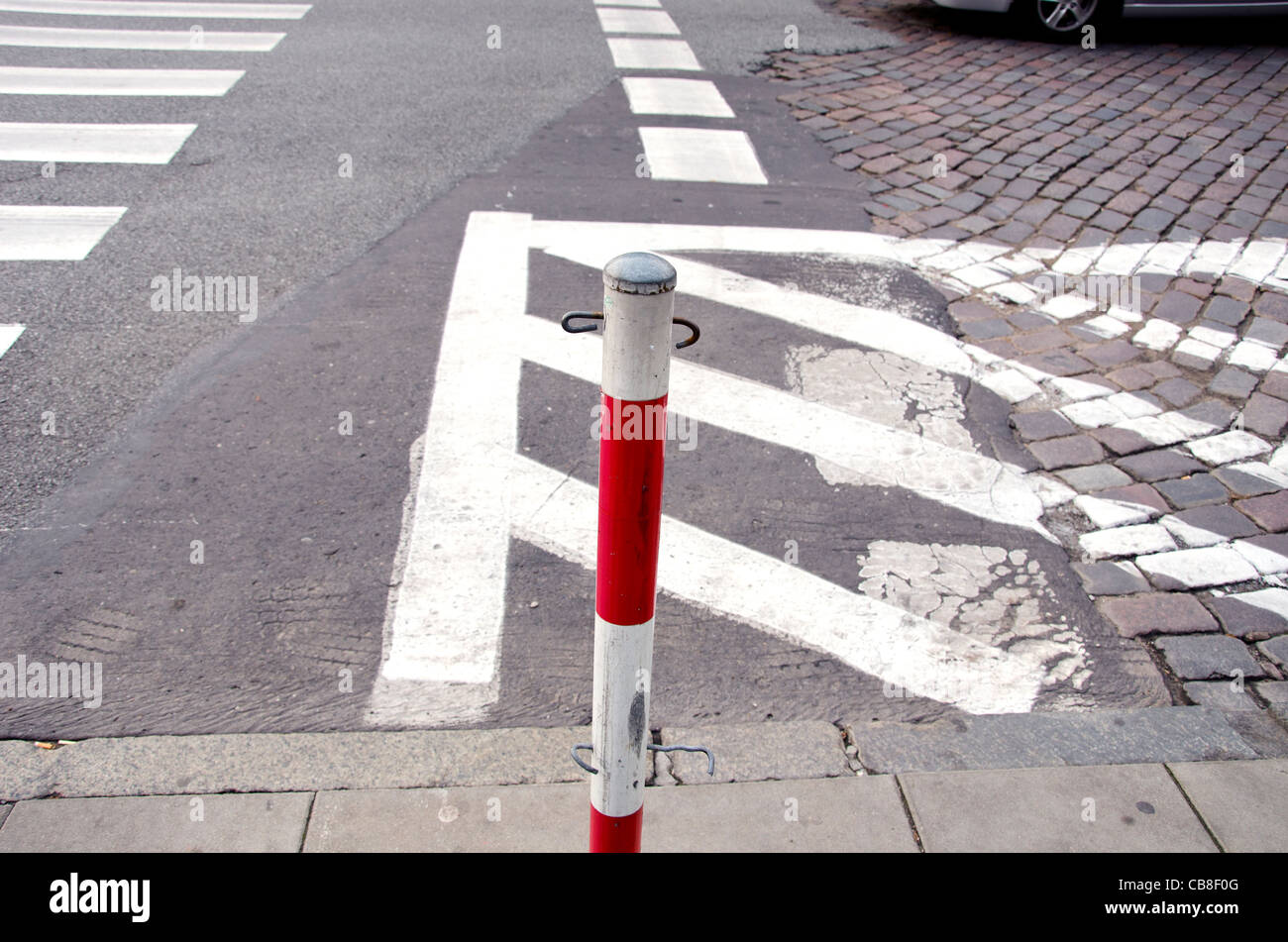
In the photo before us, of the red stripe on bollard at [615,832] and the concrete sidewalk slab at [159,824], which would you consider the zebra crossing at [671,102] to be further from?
the red stripe on bollard at [615,832]

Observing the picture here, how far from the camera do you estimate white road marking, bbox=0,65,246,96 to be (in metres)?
8.75

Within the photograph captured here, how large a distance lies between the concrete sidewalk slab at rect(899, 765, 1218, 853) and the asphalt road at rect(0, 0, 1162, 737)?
1.17ft

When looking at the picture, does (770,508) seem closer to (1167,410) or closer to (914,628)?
(914,628)

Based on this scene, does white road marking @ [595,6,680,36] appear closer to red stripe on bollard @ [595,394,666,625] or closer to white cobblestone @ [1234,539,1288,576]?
white cobblestone @ [1234,539,1288,576]

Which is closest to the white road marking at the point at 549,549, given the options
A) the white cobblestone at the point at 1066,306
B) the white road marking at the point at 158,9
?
the white cobblestone at the point at 1066,306

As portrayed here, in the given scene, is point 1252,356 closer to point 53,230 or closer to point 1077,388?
point 1077,388

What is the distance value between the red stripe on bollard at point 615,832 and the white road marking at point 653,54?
9029 millimetres

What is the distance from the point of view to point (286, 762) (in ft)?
10.4

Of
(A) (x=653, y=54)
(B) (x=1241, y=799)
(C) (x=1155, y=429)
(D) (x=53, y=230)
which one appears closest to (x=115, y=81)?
(D) (x=53, y=230)

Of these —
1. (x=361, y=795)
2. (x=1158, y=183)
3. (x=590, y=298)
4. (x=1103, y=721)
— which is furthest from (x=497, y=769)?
(x=1158, y=183)

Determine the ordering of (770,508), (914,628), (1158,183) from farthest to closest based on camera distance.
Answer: (1158,183) → (770,508) → (914,628)

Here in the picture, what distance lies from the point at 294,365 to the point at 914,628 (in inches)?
135
